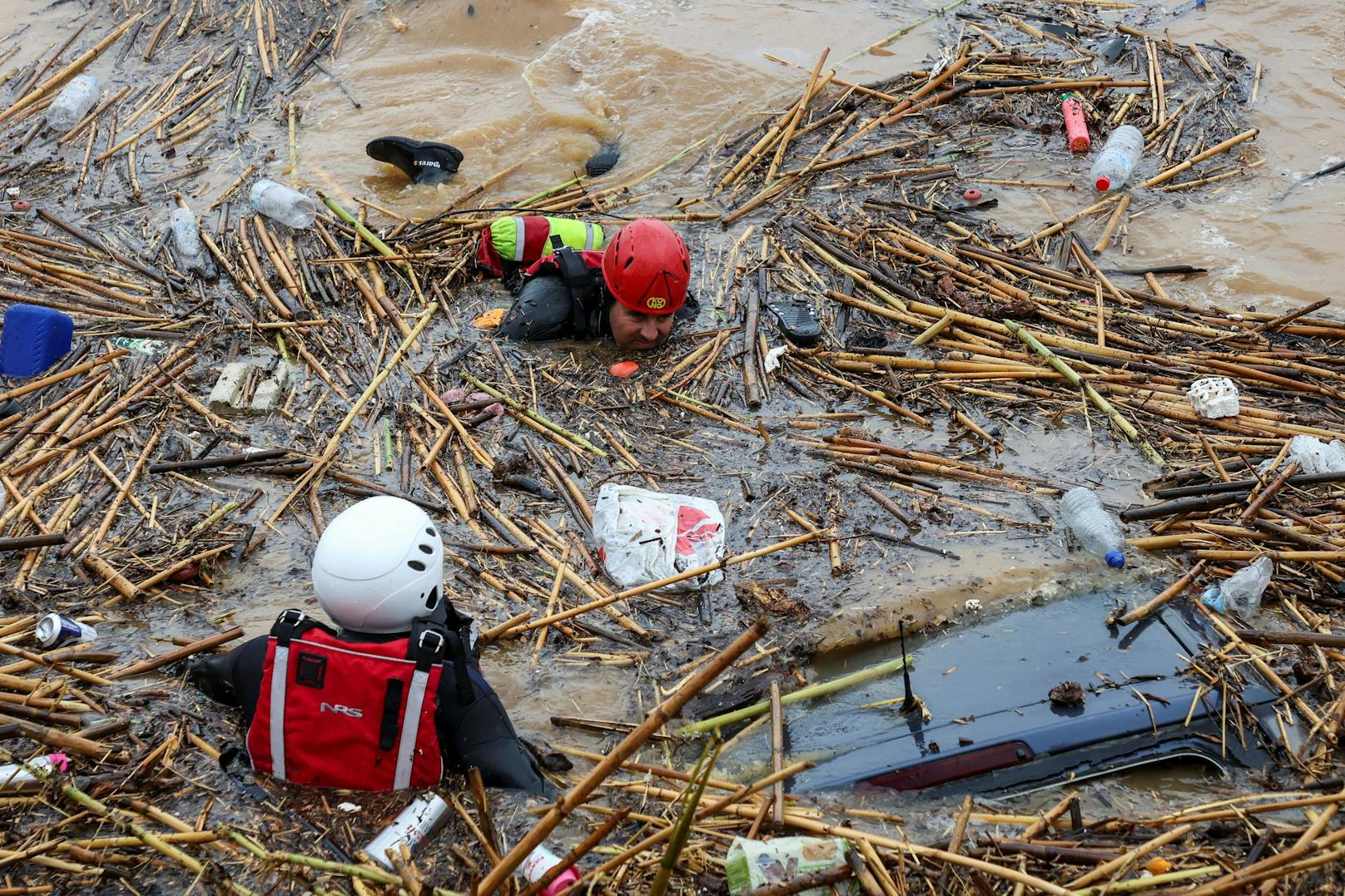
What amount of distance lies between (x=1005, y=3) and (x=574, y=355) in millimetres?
6870

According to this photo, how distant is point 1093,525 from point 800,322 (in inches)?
90.4

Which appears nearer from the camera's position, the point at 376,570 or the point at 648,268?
the point at 376,570

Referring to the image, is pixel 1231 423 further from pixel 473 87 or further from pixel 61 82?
pixel 61 82

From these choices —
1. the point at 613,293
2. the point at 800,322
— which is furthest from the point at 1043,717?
the point at 613,293

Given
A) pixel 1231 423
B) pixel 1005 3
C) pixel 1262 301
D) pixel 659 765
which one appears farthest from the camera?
pixel 1005 3

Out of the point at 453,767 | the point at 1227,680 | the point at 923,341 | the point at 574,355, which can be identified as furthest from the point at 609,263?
the point at 1227,680

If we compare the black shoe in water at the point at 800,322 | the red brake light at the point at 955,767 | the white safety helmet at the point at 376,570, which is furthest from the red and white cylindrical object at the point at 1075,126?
the white safety helmet at the point at 376,570

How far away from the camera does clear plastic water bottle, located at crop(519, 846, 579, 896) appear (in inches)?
125

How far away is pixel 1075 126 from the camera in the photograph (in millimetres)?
8289

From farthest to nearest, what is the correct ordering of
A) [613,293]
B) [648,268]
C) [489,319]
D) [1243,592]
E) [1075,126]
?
[1075,126], [489,319], [613,293], [648,268], [1243,592]

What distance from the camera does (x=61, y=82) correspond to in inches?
388

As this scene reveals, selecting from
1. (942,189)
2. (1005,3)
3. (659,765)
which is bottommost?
(659,765)

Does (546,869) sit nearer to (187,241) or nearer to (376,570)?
(376,570)

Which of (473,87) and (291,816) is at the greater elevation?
(473,87)
